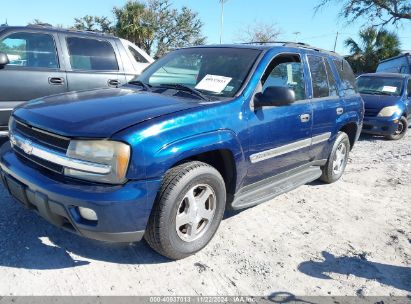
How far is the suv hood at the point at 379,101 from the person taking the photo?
927cm

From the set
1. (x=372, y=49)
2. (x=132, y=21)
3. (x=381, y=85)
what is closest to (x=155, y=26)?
(x=132, y=21)

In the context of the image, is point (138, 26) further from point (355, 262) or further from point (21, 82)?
point (355, 262)

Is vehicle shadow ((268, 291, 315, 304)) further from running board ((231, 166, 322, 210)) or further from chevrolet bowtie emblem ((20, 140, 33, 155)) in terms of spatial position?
chevrolet bowtie emblem ((20, 140, 33, 155))

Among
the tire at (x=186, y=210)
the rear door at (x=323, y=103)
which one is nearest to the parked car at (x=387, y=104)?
the rear door at (x=323, y=103)

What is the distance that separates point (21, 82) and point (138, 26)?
3423cm

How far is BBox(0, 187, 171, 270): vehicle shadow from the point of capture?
3021mm

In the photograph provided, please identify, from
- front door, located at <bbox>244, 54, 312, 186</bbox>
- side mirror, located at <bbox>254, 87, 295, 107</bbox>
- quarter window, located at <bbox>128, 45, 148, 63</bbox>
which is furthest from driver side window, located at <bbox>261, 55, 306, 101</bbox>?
quarter window, located at <bbox>128, 45, 148, 63</bbox>

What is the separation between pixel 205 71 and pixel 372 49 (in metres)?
32.1

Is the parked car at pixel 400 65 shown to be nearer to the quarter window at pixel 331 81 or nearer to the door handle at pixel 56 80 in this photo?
the quarter window at pixel 331 81

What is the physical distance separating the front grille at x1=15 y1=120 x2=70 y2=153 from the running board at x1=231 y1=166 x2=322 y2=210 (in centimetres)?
159

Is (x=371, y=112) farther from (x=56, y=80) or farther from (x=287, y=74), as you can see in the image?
(x=56, y=80)

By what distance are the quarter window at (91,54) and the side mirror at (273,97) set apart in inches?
138

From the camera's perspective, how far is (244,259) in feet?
10.8

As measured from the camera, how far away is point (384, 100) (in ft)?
31.0
